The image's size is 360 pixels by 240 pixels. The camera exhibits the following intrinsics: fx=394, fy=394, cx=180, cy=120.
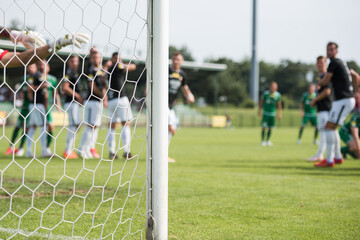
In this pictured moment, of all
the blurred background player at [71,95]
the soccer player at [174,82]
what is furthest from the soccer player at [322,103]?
the blurred background player at [71,95]

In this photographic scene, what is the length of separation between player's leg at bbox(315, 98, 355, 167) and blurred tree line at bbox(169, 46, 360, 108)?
5945 centimetres

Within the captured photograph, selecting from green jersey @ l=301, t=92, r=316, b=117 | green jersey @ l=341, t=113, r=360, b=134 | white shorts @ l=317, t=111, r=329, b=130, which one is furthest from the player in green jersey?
green jersey @ l=301, t=92, r=316, b=117

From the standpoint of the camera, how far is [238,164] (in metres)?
7.55

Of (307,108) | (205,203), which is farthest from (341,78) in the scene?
(307,108)

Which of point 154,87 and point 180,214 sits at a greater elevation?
point 154,87

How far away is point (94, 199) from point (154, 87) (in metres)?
1.87

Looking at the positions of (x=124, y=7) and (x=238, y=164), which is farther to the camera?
(x=238, y=164)

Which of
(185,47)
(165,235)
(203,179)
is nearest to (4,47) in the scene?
(165,235)

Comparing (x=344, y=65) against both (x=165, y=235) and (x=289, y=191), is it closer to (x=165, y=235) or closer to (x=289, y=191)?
(x=289, y=191)

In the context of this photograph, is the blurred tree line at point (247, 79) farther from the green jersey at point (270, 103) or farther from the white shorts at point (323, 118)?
the white shorts at point (323, 118)

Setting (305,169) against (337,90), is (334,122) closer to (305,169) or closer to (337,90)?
(337,90)

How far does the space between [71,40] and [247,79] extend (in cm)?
8540

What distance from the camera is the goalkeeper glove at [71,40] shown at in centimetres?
266

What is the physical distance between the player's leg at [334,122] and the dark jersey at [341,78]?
0.41 feet
